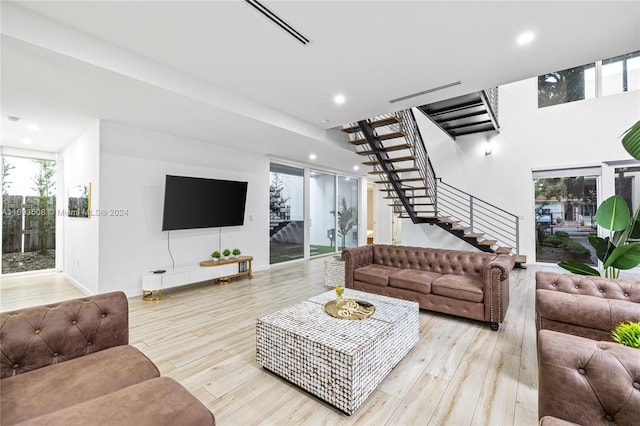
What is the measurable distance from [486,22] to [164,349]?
13.4ft

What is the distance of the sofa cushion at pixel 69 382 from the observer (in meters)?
1.26

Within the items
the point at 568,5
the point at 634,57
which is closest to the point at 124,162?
the point at 568,5

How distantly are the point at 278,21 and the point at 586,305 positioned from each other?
3.32 m

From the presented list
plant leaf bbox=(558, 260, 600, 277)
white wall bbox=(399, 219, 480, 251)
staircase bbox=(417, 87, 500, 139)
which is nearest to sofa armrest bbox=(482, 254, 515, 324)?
plant leaf bbox=(558, 260, 600, 277)

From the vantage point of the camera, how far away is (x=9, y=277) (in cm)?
565

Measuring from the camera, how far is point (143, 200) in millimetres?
4578

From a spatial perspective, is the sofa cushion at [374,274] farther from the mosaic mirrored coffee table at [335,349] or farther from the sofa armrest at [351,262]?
the mosaic mirrored coffee table at [335,349]

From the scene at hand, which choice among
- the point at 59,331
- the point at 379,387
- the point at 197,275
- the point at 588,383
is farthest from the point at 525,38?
the point at 197,275

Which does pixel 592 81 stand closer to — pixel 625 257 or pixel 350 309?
pixel 625 257

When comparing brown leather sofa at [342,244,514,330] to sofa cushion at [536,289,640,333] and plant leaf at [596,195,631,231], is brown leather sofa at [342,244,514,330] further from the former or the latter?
plant leaf at [596,195,631,231]

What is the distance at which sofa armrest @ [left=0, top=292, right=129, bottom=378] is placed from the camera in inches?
61.4

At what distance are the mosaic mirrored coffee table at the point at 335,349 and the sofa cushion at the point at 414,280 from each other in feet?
3.46

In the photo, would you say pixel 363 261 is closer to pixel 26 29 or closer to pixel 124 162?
pixel 124 162

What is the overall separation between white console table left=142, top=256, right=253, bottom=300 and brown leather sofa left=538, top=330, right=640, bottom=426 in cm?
459
